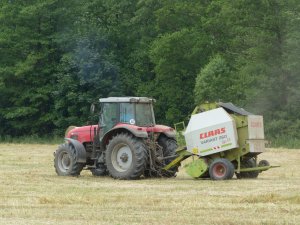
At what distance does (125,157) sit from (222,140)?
2.41m

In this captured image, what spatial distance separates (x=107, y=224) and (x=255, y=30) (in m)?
33.5

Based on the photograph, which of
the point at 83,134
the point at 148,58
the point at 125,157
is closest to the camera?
the point at 125,157

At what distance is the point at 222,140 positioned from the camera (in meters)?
19.2

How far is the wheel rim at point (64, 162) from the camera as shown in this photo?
69.1 ft

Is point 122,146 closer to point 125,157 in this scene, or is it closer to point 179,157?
point 125,157

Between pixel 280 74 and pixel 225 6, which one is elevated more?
pixel 225 6

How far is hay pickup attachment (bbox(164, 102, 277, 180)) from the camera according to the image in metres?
19.1

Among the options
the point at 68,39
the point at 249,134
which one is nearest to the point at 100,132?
the point at 249,134

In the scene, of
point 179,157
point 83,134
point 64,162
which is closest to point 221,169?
point 179,157

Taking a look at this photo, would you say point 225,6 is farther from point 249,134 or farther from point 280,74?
point 249,134

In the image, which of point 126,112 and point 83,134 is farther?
point 83,134

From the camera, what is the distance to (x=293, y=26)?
137 ft

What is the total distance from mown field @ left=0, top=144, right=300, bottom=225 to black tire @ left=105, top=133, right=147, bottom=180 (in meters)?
0.33

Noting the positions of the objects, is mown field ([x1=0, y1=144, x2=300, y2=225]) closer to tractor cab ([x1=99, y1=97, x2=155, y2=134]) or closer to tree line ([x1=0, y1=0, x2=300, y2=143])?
tractor cab ([x1=99, y1=97, x2=155, y2=134])
